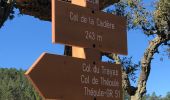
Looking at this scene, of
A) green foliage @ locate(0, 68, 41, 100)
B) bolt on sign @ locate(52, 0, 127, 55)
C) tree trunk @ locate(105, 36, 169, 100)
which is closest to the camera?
bolt on sign @ locate(52, 0, 127, 55)

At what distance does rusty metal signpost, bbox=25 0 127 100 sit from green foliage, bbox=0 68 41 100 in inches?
4485

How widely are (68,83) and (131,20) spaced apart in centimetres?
1451

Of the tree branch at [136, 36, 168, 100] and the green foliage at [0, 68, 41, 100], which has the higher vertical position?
the tree branch at [136, 36, 168, 100]

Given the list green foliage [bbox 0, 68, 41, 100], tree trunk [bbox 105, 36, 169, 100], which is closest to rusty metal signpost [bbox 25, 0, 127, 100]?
tree trunk [bbox 105, 36, 169, 100]

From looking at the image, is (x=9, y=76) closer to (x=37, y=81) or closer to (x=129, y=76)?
(x=129, y=76)

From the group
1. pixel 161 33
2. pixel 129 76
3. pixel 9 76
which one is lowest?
pixel 9 76

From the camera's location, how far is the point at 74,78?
5.62 metres

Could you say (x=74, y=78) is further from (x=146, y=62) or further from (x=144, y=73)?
(x=146, y=62)

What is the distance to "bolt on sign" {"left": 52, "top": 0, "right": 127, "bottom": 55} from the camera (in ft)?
18.5

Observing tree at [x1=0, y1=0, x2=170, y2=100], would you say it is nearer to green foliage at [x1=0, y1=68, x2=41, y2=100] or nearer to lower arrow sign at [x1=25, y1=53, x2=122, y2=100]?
lower arrow sign at [x1=25, y1=53, x2=122, y2=100]

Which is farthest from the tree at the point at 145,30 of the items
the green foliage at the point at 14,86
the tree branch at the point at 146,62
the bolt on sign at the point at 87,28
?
the green foliage at the point at 14,86

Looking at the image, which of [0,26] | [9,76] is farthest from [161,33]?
[9,76]

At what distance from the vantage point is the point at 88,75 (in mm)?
5828

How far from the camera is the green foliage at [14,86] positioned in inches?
4975
